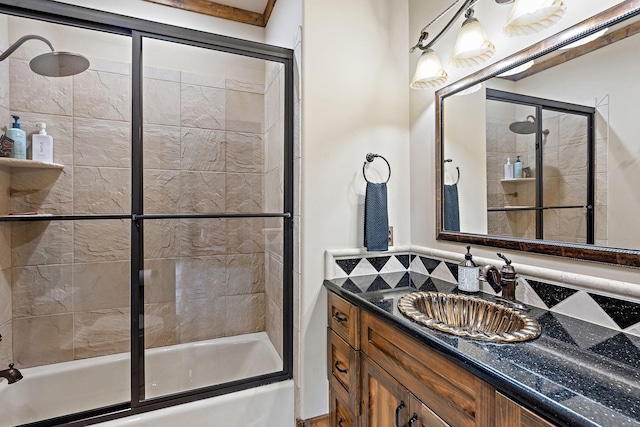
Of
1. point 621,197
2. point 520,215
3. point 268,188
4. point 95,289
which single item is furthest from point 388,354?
point 95,289

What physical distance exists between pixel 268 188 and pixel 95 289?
1.36m

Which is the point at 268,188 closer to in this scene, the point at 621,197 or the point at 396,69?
the point at 396,69

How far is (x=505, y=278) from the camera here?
4.04 ft

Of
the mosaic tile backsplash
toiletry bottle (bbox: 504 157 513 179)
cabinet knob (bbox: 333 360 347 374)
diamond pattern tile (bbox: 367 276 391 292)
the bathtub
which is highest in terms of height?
toiletry bottle (bbox: 504 157 513 179)

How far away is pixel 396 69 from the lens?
1.85 meters

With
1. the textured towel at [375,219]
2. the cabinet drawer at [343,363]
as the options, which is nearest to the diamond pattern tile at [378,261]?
the textured towel at [375,219]

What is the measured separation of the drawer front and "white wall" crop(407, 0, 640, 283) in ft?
1.97

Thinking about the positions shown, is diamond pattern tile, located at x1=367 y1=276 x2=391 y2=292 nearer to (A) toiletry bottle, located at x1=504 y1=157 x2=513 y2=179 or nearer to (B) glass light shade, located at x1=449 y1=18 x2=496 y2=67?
(A) toiletry bottle, located at x1=504 y1=157 x2=513 y2=179

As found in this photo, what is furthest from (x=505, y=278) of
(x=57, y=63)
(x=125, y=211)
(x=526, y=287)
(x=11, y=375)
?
(x=57, y=63)

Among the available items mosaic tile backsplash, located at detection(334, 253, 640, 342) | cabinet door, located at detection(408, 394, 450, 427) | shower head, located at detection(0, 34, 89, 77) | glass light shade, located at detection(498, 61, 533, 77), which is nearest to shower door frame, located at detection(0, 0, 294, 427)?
mosaic tile backsplash, located at detection(334, 253, 640, 342)

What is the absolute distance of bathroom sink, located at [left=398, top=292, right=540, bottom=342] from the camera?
96cm

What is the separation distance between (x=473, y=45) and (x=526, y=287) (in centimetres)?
97

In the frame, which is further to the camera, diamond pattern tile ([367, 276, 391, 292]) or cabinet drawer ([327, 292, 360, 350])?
diamond pattern tile ([367, 276, 391, 292])

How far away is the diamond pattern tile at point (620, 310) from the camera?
0.93 meters
